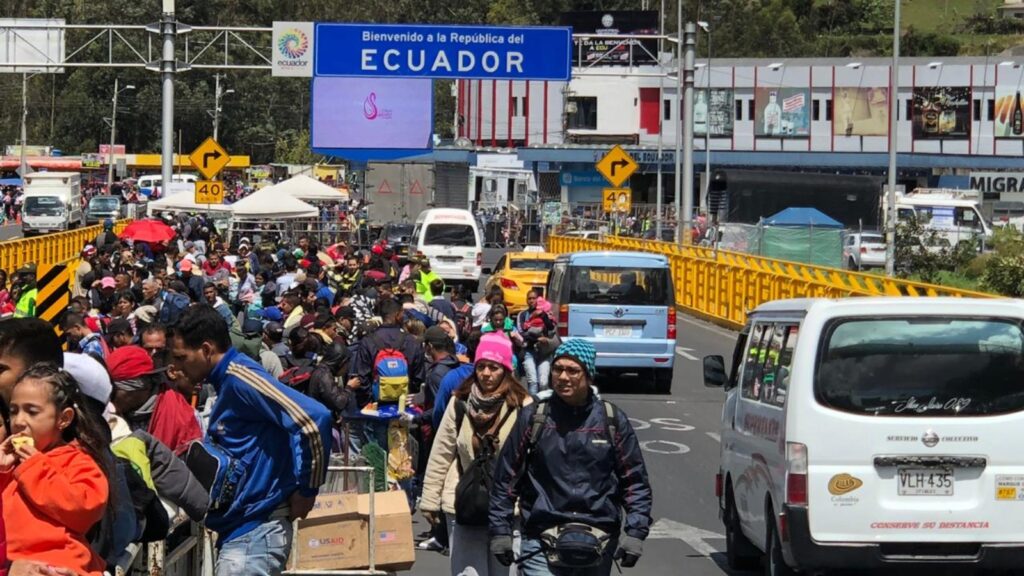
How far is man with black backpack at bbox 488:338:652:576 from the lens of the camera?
714 cm

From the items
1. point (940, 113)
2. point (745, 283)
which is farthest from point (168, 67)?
point (940, 113)

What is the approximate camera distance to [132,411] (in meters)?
7.25

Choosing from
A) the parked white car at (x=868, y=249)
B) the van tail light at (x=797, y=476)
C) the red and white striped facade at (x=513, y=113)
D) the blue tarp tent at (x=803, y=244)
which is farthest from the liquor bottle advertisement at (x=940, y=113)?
the van tail light at (x=797, y=476)

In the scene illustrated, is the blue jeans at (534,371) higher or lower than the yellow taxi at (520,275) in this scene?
lower

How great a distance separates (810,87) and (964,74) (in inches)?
293

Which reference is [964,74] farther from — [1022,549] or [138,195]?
[1022,549]

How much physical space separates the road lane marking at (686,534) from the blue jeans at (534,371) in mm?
4023

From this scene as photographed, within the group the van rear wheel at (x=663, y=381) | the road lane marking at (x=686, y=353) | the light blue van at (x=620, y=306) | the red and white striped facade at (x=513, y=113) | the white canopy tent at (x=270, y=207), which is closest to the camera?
the light blue van at (x=620, y=306)

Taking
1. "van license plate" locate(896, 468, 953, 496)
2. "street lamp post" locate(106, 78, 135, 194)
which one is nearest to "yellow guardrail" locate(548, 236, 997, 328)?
"van license plate" locate(896, 468, 953, 496)

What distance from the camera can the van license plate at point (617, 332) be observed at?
21.8 m

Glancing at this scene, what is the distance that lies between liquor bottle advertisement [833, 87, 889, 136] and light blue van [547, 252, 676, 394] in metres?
62.4

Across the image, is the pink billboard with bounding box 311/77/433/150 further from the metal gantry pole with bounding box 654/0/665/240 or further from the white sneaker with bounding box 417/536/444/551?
the white sneaker with bounding box 417/536/444/551

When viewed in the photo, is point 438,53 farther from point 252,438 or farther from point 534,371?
point 252,438

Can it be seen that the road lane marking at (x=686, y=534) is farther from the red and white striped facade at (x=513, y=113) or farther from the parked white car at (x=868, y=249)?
the red and white striped facade at (x=513, y=113)
